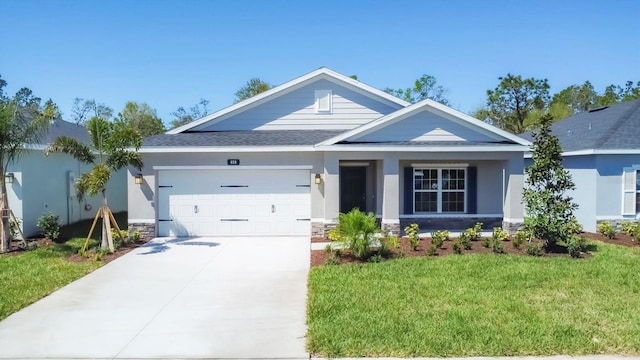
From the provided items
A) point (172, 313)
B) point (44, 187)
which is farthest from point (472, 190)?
point (44, 187)

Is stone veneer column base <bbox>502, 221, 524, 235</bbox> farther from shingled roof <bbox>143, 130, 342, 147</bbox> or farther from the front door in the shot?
shingled roof <bbox>143, 130, 342, 147</bbox>

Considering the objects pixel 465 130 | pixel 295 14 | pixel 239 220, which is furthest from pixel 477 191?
pixel 295 14

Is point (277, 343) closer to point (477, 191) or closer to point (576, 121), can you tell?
point (477, 191)

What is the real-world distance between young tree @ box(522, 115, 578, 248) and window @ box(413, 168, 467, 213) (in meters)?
3.68

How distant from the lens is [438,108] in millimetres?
13547

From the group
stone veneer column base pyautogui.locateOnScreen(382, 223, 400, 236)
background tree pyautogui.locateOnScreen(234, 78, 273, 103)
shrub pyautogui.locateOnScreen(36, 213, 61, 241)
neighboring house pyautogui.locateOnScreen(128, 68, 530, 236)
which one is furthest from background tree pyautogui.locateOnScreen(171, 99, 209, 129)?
stone veneer column base pyautogui.locateOnScreen(382, 223, 400, 236)

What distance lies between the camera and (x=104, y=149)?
12.0 metres

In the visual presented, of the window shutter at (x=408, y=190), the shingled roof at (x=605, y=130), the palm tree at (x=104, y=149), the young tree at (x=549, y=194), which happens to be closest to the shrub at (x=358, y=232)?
the young tree at (x=549, y=194)

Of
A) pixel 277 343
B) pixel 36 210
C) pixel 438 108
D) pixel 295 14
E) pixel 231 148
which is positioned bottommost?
pixel 277 343

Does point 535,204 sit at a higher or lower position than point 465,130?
lower

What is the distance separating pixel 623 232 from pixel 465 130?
6.23 meters

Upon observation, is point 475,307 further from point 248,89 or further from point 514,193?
point 248,89

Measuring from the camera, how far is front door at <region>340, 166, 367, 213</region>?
51.6ft

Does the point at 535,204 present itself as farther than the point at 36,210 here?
No
